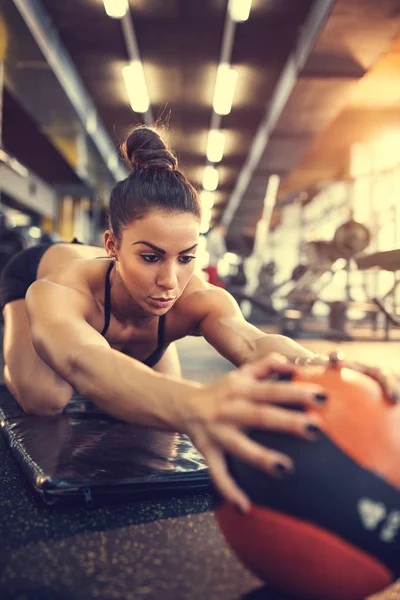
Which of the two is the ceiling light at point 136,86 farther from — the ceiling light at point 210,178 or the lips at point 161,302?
the lips at point 161,302

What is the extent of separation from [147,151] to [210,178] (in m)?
12.4

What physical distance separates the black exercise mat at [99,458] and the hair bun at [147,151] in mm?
730

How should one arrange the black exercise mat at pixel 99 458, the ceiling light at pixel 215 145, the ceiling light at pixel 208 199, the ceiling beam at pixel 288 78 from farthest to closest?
the ceiling light at pixel 208 199, the ceiling light at pixel 215 145, the ceiling beam at pixel 288 78, the black exercise mat at pixel 99 458

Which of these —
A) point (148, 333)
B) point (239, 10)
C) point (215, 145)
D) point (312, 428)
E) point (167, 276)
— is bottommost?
point (312, 428)

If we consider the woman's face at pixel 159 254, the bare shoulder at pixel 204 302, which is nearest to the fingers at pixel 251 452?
the woman's face at pixel 159 254

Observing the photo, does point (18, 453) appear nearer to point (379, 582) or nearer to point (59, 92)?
point (379, 582)

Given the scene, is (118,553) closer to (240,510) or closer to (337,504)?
(240,510)

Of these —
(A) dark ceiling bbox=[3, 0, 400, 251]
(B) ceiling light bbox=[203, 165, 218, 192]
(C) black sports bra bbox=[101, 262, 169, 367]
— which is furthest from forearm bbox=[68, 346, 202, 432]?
(B) ceiling light bbox=[203, 165, 218, 192]

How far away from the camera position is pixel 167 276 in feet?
4.26

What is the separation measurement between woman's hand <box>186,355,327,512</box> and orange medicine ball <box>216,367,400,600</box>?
2 cm

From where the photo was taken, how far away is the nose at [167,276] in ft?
4.25

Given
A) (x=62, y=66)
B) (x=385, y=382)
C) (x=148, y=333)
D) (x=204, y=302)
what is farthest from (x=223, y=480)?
(x=62, y=66)

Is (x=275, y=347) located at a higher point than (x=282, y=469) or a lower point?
higher

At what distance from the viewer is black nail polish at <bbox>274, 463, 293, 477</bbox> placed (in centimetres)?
72
